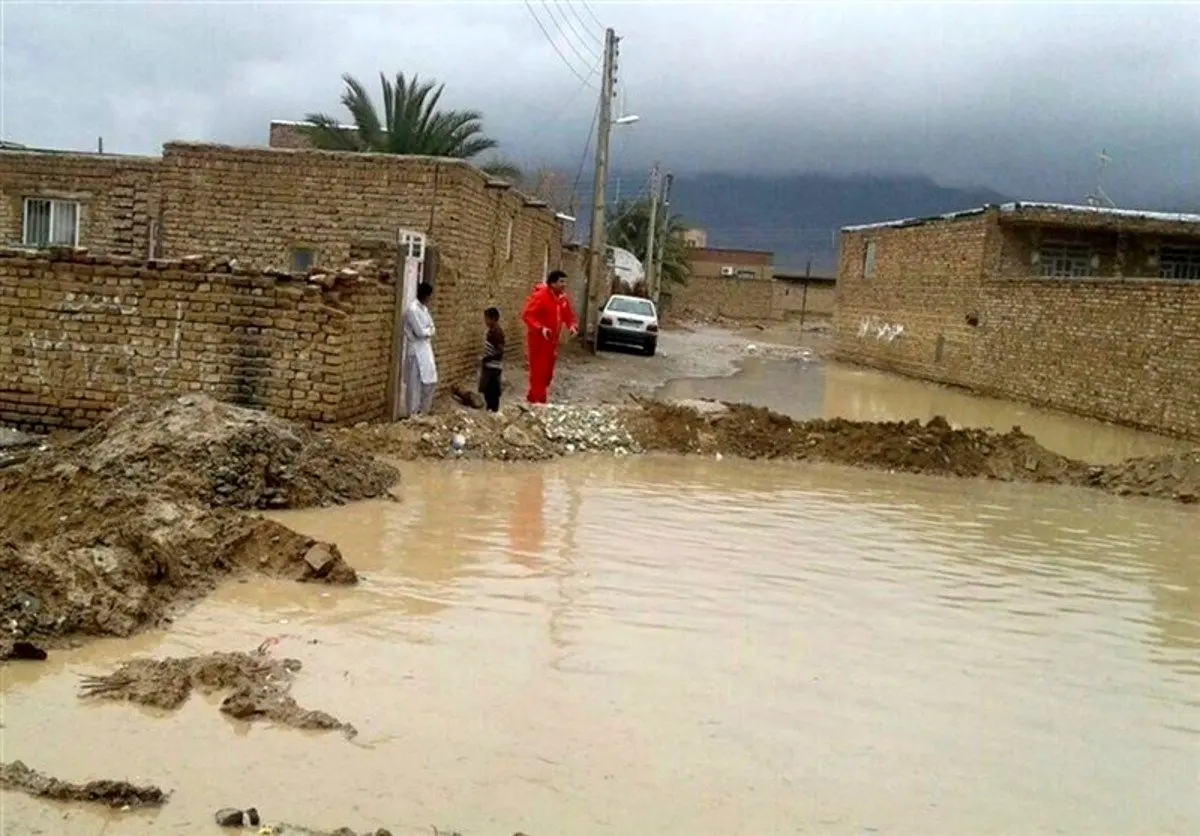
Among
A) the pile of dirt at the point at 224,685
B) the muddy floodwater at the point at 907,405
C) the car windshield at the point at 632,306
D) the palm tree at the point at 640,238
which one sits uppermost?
the palm tree at the point at 640,238

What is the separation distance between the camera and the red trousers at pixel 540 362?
1430cm

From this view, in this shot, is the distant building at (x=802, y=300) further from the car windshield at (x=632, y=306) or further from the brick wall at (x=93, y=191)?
the brick wall at (x=93, y=191)

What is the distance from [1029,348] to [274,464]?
69.1 feet

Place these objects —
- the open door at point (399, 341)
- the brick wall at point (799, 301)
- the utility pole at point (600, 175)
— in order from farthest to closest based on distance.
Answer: the brick wall at point (799, 301) → the utility pole at point (600, 175) → the open door at point (399, 341)

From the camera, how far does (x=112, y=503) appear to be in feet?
22.5

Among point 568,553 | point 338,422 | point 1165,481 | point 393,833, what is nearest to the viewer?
point 393,833

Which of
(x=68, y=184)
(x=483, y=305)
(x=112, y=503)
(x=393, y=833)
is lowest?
(x=393, y=833)

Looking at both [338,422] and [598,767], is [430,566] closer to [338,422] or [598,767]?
[598,767]

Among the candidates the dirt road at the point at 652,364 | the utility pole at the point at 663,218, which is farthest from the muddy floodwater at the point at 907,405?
the utility pole at the point at 663,218

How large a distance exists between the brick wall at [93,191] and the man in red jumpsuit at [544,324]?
21.7 feet

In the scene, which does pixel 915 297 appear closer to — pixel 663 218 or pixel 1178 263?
pixel 1178 263

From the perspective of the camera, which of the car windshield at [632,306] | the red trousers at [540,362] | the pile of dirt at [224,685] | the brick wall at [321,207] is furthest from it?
the car windshield at [632,306]

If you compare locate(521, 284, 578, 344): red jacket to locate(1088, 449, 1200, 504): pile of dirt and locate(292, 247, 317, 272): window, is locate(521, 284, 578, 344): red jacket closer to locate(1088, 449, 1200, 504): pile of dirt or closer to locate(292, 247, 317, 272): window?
locate(292, 247, 317, 272): window

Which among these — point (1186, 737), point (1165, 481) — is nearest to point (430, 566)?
point (1186, 737)
